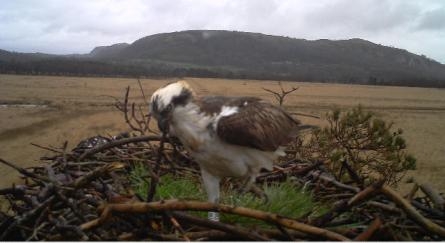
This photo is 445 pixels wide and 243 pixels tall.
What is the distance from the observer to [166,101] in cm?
261

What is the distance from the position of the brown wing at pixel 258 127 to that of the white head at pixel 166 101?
266mm

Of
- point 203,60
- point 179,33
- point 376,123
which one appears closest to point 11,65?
point 203,60

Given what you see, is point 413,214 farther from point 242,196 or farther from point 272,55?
point 272,55

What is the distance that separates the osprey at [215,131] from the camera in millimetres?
2669

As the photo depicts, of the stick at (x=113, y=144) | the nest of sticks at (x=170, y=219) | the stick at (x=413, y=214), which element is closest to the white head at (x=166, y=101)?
the nest of sticks at (x=170, y=219)

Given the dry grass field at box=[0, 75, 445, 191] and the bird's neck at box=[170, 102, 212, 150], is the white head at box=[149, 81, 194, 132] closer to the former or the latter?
the bird's neck at box=[170, 102, 212, 150]

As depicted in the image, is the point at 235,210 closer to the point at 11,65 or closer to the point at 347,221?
the point at 347,221

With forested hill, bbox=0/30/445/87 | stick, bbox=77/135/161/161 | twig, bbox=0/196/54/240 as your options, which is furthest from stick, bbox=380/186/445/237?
forested hill, bbox=0/30/445/87

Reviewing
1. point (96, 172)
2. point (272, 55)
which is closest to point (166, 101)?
point (96, 172)

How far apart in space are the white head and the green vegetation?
49cm

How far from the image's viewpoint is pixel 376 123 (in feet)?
23.9

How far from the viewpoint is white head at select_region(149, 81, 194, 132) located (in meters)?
2.61

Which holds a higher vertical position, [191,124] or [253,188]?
[191,124]

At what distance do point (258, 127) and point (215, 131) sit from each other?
0.35 metres
